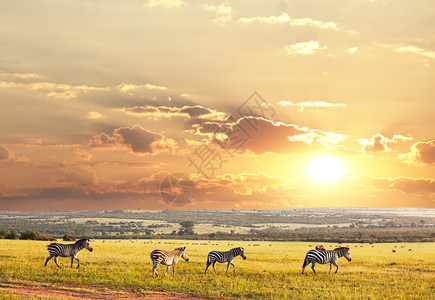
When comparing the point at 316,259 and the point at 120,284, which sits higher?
the point at 316,259

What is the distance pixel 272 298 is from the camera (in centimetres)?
2691

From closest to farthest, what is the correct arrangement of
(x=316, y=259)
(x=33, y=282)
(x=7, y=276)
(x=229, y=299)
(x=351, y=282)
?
1. (x=229, y=299)
2. (x=33, y=282)
3. (x=7, y=276)
4. (x=351, y=282)
5. (x=316, y=259)

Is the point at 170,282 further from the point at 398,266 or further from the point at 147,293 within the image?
the point at 398,266

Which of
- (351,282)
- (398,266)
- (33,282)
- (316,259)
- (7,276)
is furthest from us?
(398,266)

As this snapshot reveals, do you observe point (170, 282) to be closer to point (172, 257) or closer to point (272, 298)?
point (172, 257)

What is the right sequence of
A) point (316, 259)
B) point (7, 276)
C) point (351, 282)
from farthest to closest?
1. point (316, 259)
2. point (351, 282)
3. point (7, 276)

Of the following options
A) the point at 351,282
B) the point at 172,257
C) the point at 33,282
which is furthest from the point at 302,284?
the point at 33,282

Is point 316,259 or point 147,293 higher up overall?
point 316,259

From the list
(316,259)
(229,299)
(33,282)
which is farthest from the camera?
(316,259)

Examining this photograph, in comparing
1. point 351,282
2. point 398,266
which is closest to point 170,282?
point 351,282

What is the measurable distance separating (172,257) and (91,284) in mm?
6947

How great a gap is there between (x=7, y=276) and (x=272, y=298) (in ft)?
61.9

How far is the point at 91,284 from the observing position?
30.3 metres

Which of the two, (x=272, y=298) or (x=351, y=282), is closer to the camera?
(x=272, y=298)
